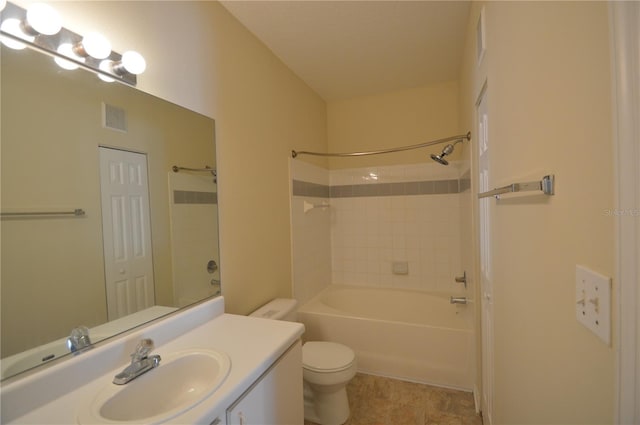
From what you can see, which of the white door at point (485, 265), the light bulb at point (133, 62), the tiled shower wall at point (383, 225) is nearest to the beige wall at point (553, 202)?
the white door at point (485, 265)

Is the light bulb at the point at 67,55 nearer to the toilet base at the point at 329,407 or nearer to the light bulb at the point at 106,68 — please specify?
the light bulb at the point at 106,68

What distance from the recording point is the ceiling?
64.3 inches

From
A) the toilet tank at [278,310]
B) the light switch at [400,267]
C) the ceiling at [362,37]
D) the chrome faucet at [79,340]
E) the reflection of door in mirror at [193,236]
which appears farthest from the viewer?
the light switch at [400,267]

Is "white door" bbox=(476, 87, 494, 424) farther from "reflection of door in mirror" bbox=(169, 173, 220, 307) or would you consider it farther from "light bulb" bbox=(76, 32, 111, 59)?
"light bulb" bbox=(76, 32, 111, 59)

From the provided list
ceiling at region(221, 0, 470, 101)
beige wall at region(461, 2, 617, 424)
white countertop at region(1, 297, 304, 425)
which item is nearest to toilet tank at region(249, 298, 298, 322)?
white countertop at region(1, 297, 304, 425)

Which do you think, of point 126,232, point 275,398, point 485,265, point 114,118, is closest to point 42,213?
point 126,232

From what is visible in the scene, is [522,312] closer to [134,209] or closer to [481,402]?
[481,402]

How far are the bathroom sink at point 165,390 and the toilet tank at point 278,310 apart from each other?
26.6 inches

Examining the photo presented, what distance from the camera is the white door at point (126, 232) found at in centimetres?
103

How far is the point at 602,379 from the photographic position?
47 centimetres

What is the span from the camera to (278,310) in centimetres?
181

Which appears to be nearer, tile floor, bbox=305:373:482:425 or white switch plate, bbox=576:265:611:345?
white switch plate, bbox=576:265:611:345

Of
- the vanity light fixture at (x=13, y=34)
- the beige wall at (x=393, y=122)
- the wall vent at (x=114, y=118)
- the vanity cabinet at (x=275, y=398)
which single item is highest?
the beige wall at (x=393, y=122)

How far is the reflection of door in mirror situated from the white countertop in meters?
0.11
